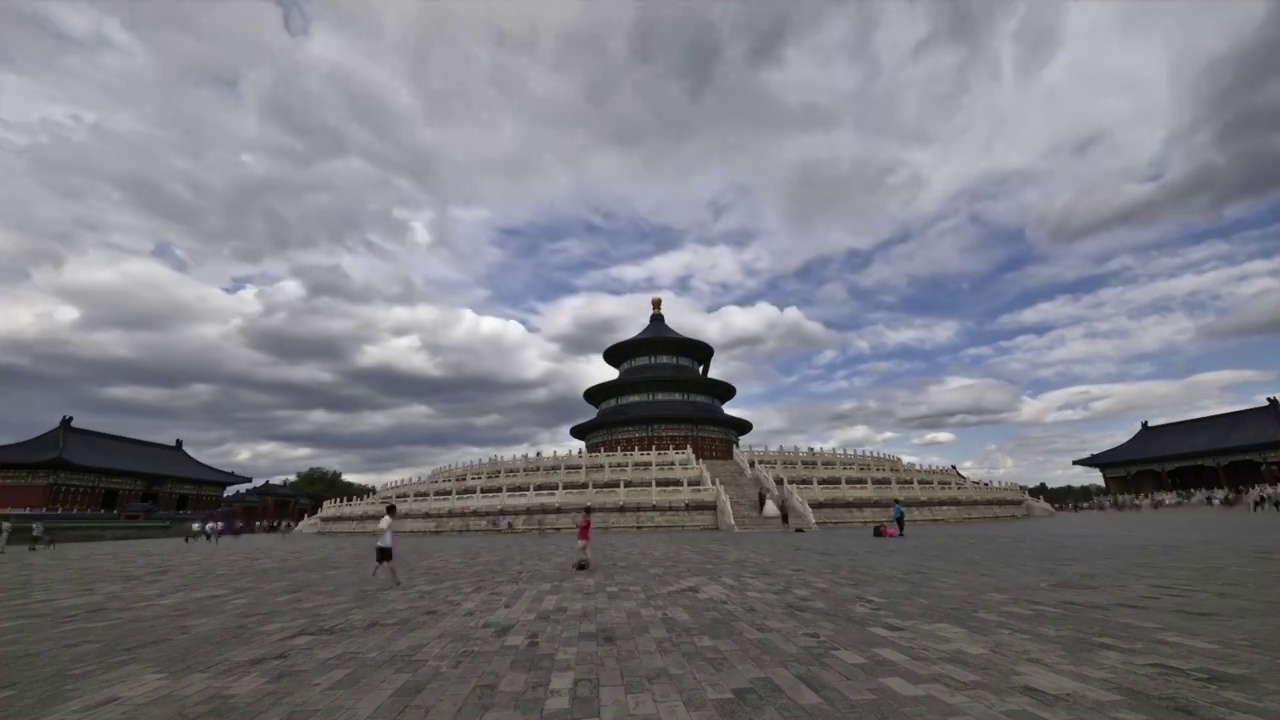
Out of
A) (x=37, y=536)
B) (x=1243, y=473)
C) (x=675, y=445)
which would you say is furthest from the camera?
(x=1243, y=473)

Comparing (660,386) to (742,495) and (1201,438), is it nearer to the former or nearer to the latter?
(742,495)

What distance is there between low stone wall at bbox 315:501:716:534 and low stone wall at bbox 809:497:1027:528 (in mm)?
6163

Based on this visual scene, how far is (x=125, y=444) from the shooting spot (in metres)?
55.0

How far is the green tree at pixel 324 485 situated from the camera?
83.9 metres

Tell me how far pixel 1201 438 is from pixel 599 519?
209 ft

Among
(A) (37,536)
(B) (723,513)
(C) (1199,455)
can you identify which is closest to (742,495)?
(B) (723,513)

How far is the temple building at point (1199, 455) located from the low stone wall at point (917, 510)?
31.4 metres

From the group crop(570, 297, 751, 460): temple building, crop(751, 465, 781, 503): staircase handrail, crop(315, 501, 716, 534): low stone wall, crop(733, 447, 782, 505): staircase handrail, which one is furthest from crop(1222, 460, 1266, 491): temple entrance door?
crop(315, 501, 716, 534): low stone wall

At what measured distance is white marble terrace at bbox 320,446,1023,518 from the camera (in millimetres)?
28617

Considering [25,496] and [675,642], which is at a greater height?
[25,496]

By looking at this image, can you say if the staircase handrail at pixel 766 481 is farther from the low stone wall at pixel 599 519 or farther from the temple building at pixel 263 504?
the temple building at pixel 263 504

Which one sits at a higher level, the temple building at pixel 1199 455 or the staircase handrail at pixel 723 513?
the temple building at pixel 1199 455

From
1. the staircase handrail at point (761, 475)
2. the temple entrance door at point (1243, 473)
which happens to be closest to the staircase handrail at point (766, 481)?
the staircase handrail at point (761, 475)

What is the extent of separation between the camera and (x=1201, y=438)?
184 ft
